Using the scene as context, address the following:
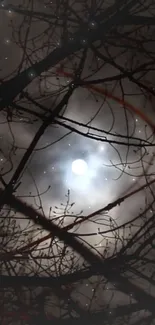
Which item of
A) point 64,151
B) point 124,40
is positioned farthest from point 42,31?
point 64,151

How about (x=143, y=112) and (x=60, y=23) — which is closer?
(x=60, y=23)

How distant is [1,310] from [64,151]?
1.21 feet

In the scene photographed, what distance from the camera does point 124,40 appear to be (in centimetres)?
93

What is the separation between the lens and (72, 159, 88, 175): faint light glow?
108 centimetres

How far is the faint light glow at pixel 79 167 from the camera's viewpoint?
108 centimetres

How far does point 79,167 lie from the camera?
3.55 ft

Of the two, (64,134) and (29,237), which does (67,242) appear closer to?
(29,237)

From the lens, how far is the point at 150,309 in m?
0.96

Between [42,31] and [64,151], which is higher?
[42,31]

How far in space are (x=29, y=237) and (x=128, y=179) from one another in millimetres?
268

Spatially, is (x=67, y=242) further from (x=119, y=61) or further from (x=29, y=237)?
(x=119, y=61)

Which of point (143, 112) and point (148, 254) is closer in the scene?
point (148, 254)

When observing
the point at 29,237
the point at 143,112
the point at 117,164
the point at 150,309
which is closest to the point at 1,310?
the point at 29,237

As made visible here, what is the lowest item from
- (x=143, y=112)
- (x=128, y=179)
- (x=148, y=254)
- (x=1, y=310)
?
(x=1, y=310)
